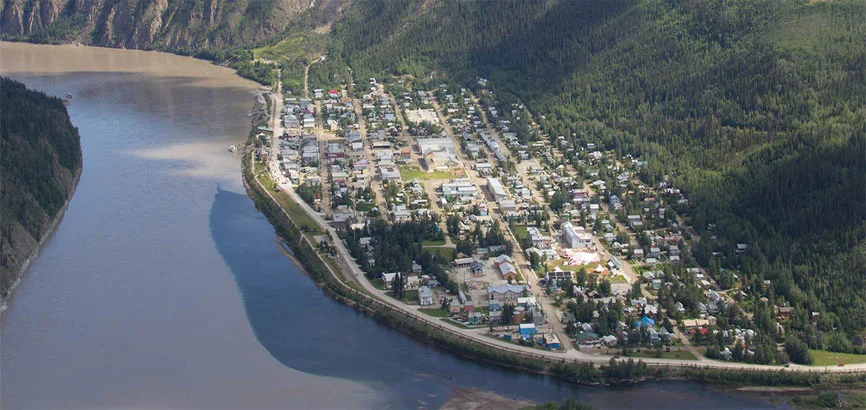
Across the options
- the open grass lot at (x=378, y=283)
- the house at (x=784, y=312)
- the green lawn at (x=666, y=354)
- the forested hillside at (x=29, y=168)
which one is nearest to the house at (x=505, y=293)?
the open grass lot at (x=378, y=283)

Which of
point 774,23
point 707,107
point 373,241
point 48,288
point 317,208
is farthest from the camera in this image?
point 774,23

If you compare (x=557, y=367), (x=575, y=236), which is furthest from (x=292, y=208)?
(x=557, y=367)

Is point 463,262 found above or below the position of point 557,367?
above

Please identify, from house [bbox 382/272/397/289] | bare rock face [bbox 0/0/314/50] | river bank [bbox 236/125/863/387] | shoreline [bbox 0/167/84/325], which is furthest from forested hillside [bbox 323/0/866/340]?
shoreline [bbox 0/167/84/325]

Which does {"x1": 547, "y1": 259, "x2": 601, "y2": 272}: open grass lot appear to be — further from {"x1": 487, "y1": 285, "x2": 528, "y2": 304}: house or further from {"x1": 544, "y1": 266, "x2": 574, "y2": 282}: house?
{"x1": 487, "y1": 285, "x2": 528, "y2": 304}: house

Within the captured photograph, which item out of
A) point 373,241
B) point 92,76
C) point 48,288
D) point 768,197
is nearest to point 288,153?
point 373,241

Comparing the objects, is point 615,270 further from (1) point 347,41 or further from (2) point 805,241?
(1) point 347,41

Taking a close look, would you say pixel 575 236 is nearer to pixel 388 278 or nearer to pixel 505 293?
pixel 505 293
